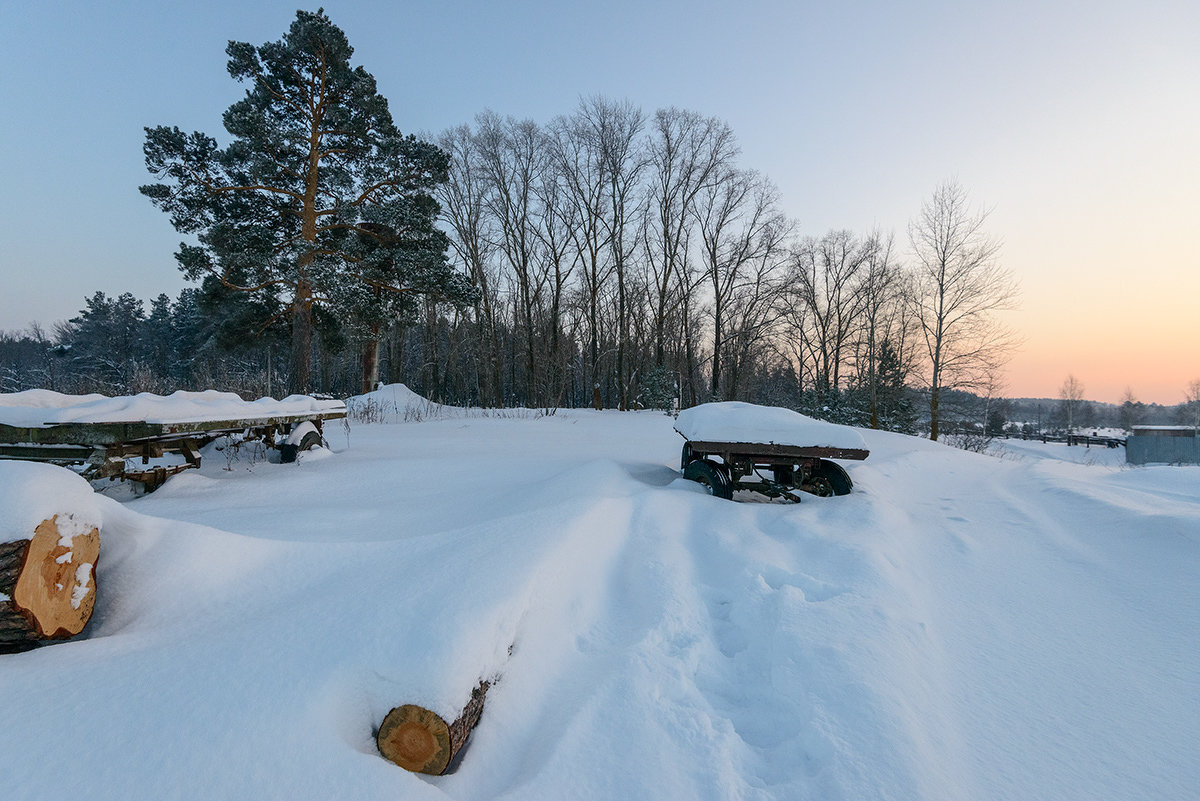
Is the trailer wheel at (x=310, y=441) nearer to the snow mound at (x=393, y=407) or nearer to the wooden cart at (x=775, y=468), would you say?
the wooden cart at (x=775, y=468)

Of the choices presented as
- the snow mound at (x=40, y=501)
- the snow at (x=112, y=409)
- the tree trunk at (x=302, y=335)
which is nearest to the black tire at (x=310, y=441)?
the snow at (x=112, y=409)

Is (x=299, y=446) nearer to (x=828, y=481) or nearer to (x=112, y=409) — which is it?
(x=112, y=409)

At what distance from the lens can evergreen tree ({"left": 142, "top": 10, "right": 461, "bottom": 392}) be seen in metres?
12.4

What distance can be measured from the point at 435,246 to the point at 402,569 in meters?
14.7

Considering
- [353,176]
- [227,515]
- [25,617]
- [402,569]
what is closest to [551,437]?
[227,515]

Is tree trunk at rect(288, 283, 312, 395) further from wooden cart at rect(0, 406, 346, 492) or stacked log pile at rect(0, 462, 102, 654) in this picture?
stacked log pile at rect(0, 462, 102, 654)

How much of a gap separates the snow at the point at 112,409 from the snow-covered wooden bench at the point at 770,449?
4.84 m

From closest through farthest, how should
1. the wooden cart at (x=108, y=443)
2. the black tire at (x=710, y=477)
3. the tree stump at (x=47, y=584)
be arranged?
1. the tree stump at (x=47, y=584)
2. the wooden cart at (x=108, y=443)
3. the black tire at (x=710, y=477)

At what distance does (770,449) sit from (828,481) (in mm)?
1010

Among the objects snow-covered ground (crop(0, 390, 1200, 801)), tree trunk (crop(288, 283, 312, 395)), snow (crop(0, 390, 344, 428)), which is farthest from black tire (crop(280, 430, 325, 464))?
tree trunk (crop(288, 283, 312, 395))

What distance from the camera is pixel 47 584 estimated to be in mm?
1950

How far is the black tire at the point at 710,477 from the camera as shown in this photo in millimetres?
5266

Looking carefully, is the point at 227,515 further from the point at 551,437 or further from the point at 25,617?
the point at 551,437

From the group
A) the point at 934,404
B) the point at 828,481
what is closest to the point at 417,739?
the point at 828,481
